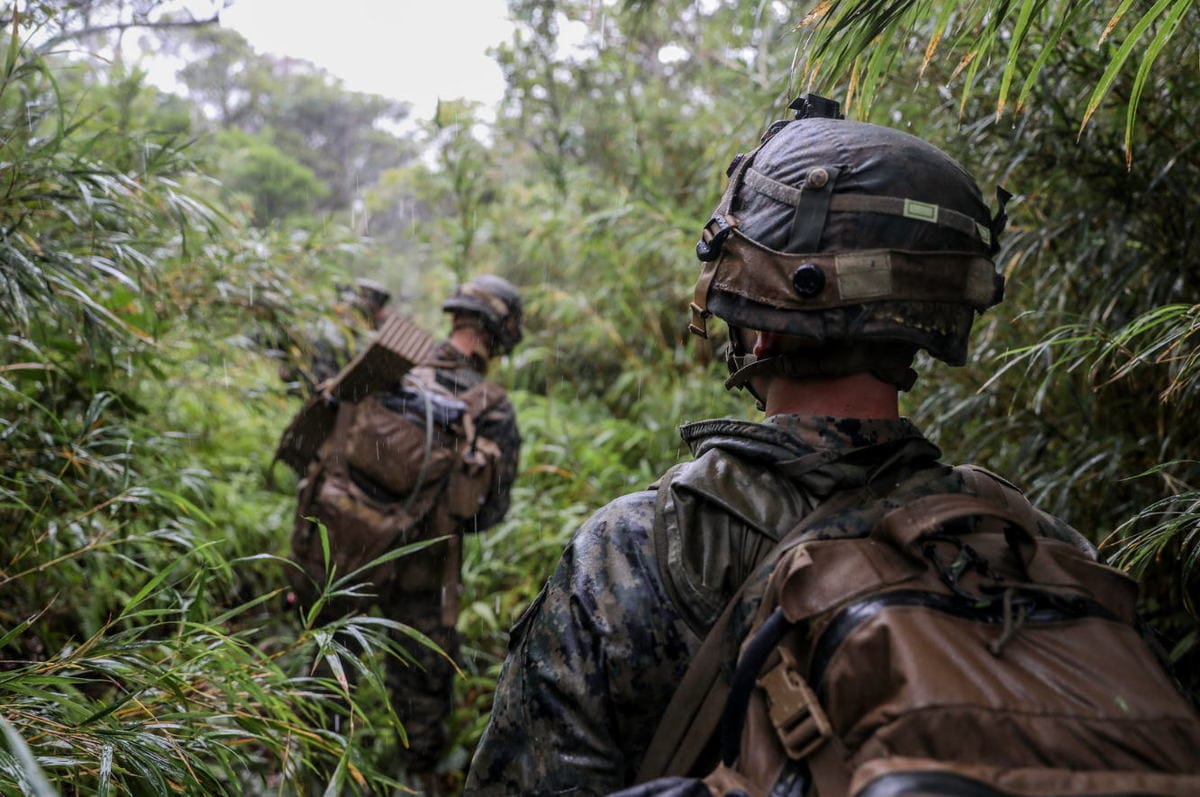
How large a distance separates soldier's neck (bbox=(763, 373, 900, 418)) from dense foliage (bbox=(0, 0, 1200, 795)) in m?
0.71

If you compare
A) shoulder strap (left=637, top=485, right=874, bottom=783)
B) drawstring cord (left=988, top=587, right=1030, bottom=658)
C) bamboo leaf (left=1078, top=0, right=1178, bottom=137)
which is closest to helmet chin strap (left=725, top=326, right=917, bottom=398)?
shoulder strap (left=637, top=485, right=874, bottom=783)

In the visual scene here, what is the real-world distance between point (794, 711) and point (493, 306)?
3.87 meters

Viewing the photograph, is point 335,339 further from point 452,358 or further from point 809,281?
point 809,281

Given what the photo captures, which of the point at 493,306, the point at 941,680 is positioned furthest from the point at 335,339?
the point at 941,680

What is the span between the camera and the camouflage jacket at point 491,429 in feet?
14.4

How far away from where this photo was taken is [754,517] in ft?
4.21

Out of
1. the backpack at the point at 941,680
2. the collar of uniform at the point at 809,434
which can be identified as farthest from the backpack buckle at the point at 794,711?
the collar of uniform at the point at 809,434

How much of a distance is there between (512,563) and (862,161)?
4733 millimetres

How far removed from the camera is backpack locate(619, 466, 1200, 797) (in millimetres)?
872

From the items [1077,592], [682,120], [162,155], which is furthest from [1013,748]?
[682,120]

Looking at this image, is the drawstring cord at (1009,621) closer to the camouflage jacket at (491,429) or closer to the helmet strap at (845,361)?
the helmet strap at (845,361)

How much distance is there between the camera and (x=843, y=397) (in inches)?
55.6

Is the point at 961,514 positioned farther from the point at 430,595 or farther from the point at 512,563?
the point at 512,563

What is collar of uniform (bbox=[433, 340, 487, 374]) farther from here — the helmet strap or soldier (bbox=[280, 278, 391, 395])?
the helmet strap
